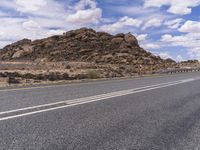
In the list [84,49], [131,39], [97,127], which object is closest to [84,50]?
[84,49]

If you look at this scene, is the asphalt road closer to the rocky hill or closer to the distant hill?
the rocky hill

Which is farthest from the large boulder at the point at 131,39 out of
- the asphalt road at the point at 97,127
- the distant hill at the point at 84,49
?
the asphalt road at the point at 97,127

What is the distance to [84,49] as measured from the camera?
11088 centimetres

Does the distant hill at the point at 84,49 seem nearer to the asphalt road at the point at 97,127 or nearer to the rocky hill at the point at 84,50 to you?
the rocky hill at the point at 84,50

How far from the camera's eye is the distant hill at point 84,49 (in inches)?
4124

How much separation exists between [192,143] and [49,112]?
3.93 meters

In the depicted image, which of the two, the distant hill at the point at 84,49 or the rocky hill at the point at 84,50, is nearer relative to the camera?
the rocky hill at the point at 84,50

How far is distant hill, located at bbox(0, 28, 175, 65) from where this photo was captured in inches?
4124

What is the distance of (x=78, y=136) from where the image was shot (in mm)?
6320

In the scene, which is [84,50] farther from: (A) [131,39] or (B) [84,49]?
(A) [131,39]

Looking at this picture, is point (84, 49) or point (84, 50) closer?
point (84, 50)

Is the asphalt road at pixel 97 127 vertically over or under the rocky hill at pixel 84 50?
under

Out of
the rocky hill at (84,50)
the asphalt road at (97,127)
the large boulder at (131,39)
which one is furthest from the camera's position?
the large boulder at (131,39)

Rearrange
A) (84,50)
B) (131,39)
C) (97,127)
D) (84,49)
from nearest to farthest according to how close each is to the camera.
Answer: (97,127)
(84,50)
(84,49)
(131,39)
